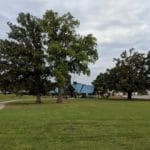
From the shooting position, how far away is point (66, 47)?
6306 cm

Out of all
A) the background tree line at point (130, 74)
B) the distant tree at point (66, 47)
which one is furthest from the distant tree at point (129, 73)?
the distant tree at point (66, 47)

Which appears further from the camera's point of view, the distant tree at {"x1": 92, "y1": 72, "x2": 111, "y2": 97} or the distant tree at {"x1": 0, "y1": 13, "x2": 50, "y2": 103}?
the distant tree at {"x1": 92, "y1": 72, "x2": 111, "y2": 97}

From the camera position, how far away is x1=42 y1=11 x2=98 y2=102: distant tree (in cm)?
6147

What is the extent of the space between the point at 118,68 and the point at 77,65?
25374 millimetres

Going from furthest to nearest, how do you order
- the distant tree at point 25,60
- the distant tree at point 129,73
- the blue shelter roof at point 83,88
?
the blue shelter roof at point 83,88, the distant tree at point 129,73, the distant tree at point 25,60

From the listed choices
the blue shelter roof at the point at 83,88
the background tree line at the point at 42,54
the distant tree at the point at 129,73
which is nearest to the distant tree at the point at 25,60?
the background tree line at the point at 42,54

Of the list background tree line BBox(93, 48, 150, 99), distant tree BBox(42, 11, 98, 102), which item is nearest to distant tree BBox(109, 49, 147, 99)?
background tree line BBox(93, 48, 150, 99)

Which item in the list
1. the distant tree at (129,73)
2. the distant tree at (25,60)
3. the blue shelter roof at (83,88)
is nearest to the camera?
the distant tree at (25,60)

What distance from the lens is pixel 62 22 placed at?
207ft

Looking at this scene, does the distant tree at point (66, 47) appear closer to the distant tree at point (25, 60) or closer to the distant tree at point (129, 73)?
the distant tree at point (25, 60)

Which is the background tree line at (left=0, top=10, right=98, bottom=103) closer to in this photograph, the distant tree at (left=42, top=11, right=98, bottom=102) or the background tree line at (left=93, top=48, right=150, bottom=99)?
the distant tree at (left=42, top=11, right=98, bottom=102)

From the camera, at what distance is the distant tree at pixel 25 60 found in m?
59.8

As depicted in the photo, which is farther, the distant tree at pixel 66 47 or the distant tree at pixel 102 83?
the distant tree at pixel 102 83

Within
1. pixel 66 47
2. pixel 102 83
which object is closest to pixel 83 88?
pixel 102 83
